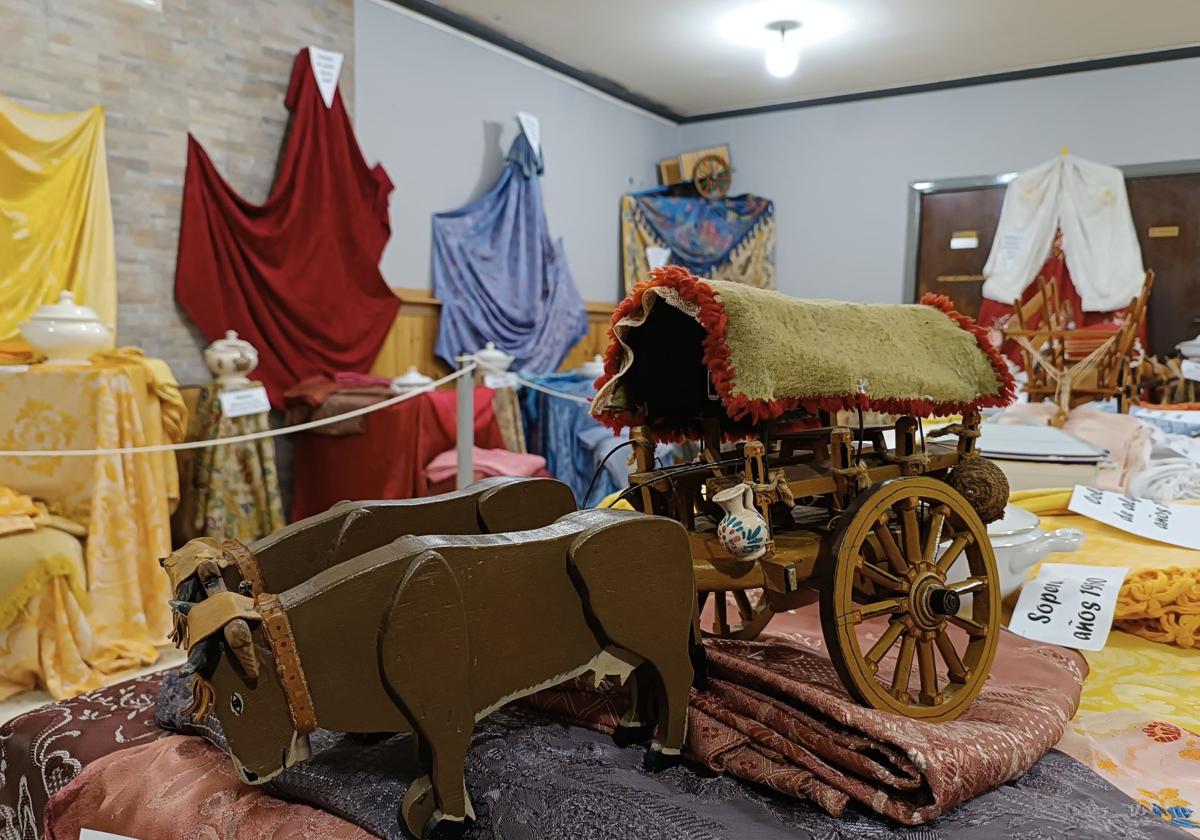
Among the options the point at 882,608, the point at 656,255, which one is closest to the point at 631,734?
the point at 882,608

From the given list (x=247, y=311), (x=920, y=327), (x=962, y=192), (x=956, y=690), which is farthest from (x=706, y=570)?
(x=962, y=192)

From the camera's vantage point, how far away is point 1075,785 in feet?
3.88

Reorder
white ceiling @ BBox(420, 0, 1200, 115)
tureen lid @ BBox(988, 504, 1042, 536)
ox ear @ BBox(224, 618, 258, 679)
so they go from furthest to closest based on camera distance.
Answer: white ceiling @ BBox(420, 0, 1200, 115) < tureen lid @ BBox(988, 504, 1042, 536) < ox ear @ BBox(224, 618, 258, 679)

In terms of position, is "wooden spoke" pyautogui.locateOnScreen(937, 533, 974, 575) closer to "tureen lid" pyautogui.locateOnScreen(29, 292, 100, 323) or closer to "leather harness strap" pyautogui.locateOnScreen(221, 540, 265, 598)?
"leather harness strap" pyautogui.locateOnScreen(221, 540, 265, 598)

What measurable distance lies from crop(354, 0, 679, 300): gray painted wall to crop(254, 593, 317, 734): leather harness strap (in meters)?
4.90

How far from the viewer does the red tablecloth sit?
4.41 metres

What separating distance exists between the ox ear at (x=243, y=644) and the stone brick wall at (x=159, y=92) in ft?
13.0

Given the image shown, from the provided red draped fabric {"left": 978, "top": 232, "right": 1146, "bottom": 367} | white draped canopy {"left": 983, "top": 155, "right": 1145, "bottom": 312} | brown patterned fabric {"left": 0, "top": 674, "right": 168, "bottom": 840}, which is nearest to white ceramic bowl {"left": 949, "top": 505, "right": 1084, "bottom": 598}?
brown patterned fabric {"left": 0, "top": 674, "right": 168, "bottom": 840}

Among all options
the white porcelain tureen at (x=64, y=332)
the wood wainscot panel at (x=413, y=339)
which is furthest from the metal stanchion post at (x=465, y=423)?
the wood wainscot panel at (x=413, y=339)

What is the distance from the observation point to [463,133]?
605 cm

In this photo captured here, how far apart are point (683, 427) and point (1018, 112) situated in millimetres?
7114

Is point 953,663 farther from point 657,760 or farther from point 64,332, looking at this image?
point 64,332

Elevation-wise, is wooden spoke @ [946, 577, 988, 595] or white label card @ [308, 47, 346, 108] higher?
white label card @ [308, 47, 346, 108]

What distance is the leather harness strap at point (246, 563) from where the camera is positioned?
103 centimetres
